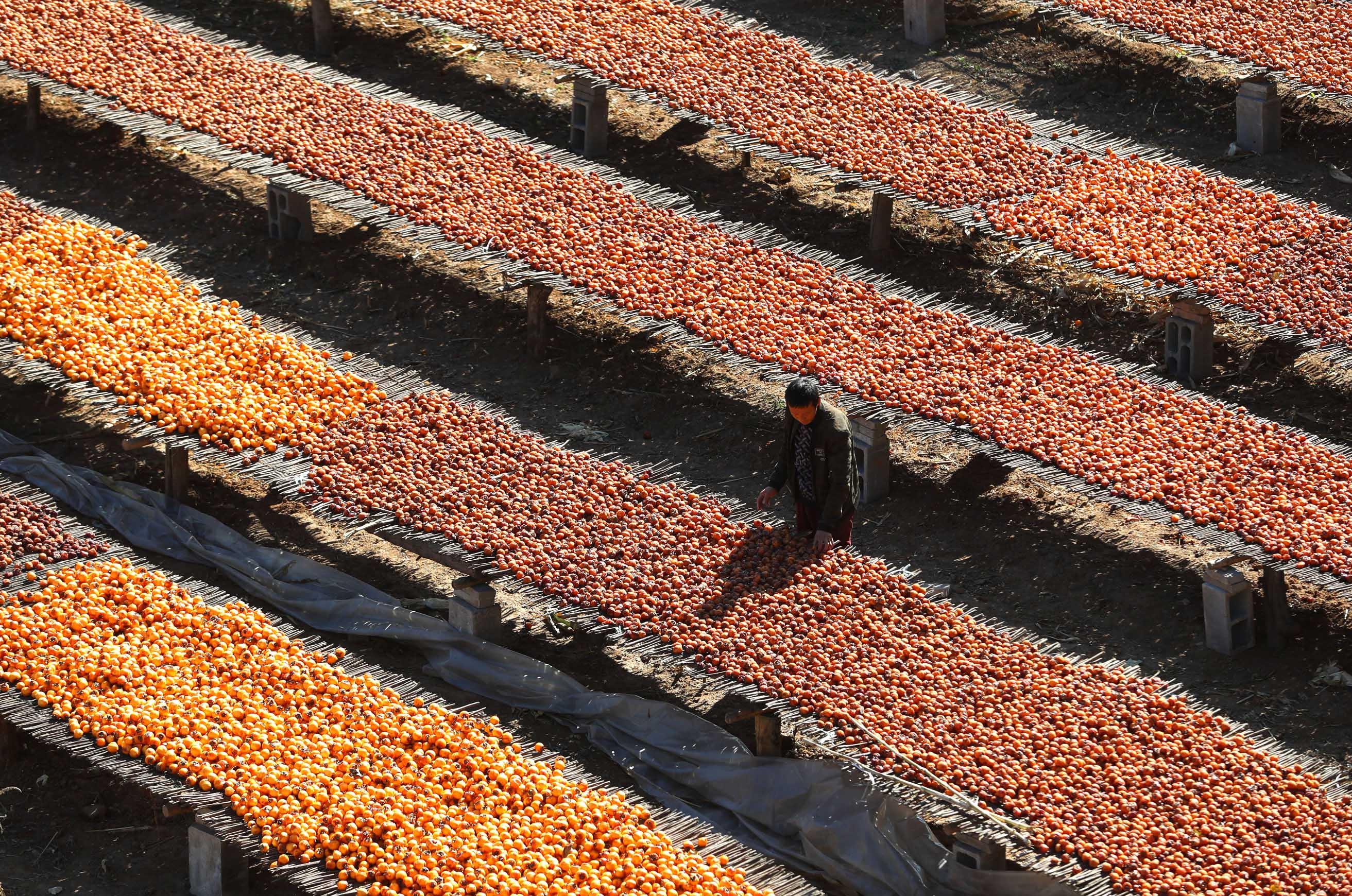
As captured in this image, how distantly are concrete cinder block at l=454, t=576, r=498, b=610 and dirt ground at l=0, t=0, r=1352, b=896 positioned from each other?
40 centimetres

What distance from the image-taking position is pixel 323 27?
15.2 meters

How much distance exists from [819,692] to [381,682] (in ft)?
7.04

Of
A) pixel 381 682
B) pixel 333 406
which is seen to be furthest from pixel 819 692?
pixel 333 406

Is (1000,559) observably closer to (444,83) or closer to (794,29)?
(794,29)

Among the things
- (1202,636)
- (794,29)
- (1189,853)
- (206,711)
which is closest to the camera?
(1189,853)

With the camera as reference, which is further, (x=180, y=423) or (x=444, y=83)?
(x=444, y=83)

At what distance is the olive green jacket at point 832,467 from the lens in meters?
9.45

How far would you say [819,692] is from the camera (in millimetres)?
8633

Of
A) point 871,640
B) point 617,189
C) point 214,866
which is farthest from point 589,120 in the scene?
point 214,866

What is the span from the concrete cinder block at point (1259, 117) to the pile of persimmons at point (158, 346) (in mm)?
6512

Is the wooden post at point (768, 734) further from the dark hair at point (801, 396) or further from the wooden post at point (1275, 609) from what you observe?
the wooden post at point (1275, 609)

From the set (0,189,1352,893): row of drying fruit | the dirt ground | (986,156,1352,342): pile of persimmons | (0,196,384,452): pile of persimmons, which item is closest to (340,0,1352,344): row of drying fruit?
(986,156,1352,342): pile of persimmons

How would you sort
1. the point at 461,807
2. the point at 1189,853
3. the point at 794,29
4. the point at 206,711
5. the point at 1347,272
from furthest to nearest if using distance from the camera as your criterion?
1. the point at 794,29
2. the point at 1347,272
3. the point at 206,711
4. the point at 461,807
5. the point at 1189,853

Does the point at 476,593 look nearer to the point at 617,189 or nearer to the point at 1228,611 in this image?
the point at 1228,611
